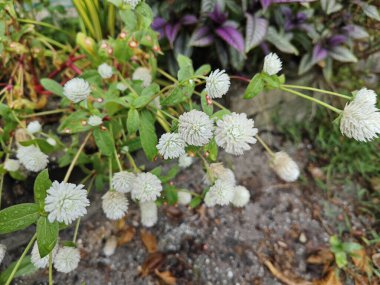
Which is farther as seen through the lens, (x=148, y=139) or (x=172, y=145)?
(x=148, y=139)

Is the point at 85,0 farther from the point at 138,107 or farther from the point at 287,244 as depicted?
the point at 287,244

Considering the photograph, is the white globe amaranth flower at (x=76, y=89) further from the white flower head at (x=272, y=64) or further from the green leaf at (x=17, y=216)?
the white flower head at (x=272, y=64)

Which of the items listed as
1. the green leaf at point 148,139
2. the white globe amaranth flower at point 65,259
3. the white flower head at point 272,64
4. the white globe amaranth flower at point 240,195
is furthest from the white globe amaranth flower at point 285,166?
the white globe amaranth flower at point 65,259

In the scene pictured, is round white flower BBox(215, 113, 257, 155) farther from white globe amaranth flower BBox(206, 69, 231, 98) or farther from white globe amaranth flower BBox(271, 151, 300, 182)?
white globe amaranth flower BBox(271, 151, 300, 182)

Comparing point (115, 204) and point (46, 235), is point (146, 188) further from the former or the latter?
point (46, 235)

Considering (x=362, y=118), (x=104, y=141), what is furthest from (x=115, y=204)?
(x=362, y=118)

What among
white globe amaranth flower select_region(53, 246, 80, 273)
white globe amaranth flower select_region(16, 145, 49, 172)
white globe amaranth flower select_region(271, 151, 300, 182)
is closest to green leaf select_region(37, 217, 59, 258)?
white globe amaranth flower select_region(53, 246, 80, 273)
